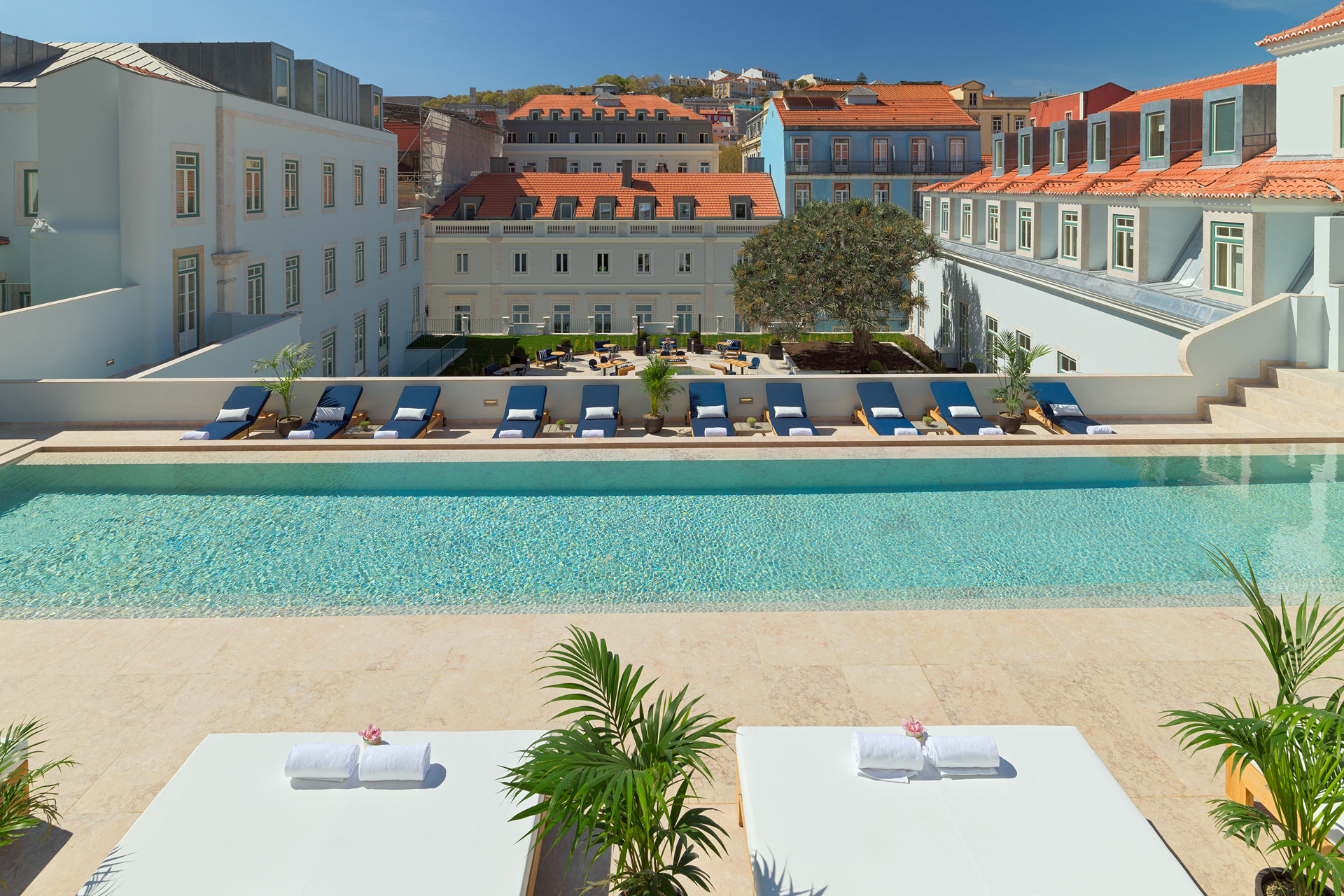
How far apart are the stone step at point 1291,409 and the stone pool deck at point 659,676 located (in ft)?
28.3

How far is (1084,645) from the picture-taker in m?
8.20

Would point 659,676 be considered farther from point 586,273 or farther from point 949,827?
point 586,273

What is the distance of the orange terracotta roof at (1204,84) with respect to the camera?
24172 millimetres

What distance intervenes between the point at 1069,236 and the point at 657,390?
15.8m

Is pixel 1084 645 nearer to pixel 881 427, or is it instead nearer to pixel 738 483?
pixel 738 483

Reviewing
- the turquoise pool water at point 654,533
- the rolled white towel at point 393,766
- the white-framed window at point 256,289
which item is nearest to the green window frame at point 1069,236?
the turquoise pool water at point 654,533

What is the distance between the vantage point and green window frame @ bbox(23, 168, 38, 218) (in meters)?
24.5

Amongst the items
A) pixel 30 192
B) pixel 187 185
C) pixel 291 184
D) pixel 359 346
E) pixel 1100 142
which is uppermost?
pixel 1100 142

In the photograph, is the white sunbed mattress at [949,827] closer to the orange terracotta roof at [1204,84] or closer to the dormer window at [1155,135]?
the orange terracotta roof at [1204,84]

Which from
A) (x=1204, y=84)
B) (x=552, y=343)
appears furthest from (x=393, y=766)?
(x=552, y=343)

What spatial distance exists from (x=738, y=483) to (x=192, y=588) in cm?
670

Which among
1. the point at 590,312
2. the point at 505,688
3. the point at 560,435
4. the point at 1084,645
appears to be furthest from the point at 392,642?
the point at 590,312

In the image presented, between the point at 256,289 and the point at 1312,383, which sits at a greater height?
A: the point at 256,289

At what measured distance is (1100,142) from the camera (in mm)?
26438
